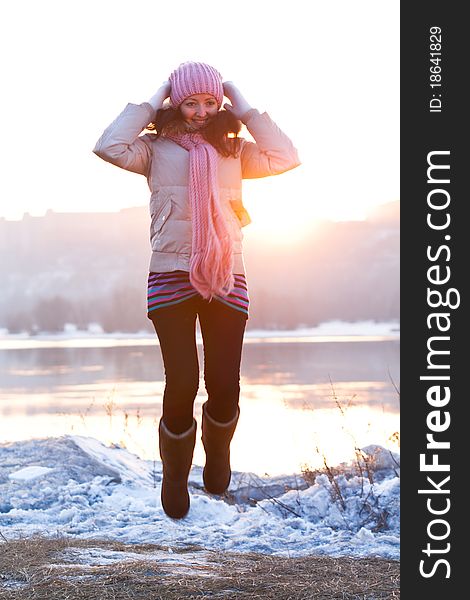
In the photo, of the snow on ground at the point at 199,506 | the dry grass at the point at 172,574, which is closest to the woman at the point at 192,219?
the dry grass at the point at 172,574

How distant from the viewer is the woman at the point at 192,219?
435 centimetres

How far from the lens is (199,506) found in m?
7.23

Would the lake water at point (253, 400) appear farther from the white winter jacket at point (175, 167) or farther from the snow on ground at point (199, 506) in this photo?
the white winter jacket at point (175, 167)

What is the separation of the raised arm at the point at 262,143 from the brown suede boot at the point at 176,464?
130cm

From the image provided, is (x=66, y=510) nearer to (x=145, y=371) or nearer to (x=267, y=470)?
(x=267, y=470)

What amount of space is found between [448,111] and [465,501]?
1661 mm

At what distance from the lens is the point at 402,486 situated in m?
4.12

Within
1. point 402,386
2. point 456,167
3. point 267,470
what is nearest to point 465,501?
point 402,386

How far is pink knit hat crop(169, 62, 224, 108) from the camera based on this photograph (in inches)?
172

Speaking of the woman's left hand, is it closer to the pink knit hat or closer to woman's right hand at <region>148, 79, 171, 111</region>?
the pink knit hat

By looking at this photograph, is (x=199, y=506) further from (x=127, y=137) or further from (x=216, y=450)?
(x=127, y=137)

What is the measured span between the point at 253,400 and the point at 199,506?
8817 mm
